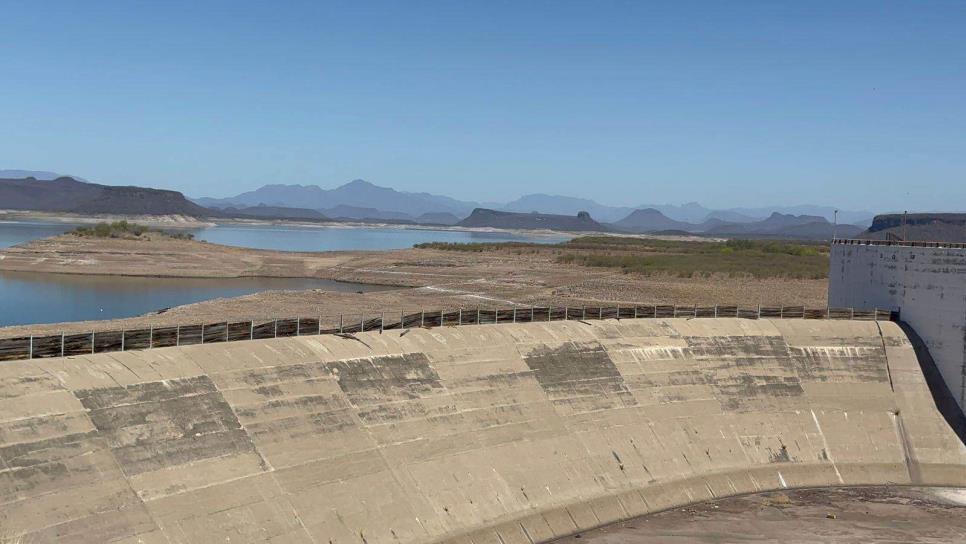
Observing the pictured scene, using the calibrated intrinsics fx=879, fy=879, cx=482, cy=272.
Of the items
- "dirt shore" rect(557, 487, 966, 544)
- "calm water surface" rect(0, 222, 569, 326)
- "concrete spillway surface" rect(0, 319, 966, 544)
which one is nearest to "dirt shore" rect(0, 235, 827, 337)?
"calm water surface" rect(0, 222, 569, 326)

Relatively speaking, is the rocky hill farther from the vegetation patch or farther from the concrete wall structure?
the vegetation patch

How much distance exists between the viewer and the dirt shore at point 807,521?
29.1m

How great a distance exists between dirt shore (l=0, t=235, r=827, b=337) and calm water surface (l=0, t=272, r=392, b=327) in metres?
4.55

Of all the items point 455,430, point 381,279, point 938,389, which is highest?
point 938,389

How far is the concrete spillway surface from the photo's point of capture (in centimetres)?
2289

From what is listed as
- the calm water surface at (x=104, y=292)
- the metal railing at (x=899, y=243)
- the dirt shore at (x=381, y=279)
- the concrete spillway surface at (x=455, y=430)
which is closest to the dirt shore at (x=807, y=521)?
the concrete spillway surface at (x=455, y=430)

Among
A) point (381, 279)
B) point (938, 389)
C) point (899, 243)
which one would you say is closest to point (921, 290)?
point (899, 243)

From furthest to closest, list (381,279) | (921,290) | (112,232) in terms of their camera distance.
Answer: (112,232) < (381,279) < (921,290)

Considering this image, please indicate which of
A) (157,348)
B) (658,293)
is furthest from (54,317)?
(658,293)

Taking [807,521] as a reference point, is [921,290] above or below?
above

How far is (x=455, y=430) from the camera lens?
1209 inches

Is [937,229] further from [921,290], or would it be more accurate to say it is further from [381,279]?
[921,290]

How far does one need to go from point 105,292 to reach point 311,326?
199 ft

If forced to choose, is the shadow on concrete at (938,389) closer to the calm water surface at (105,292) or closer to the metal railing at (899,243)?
the metal railing at (899,243)
